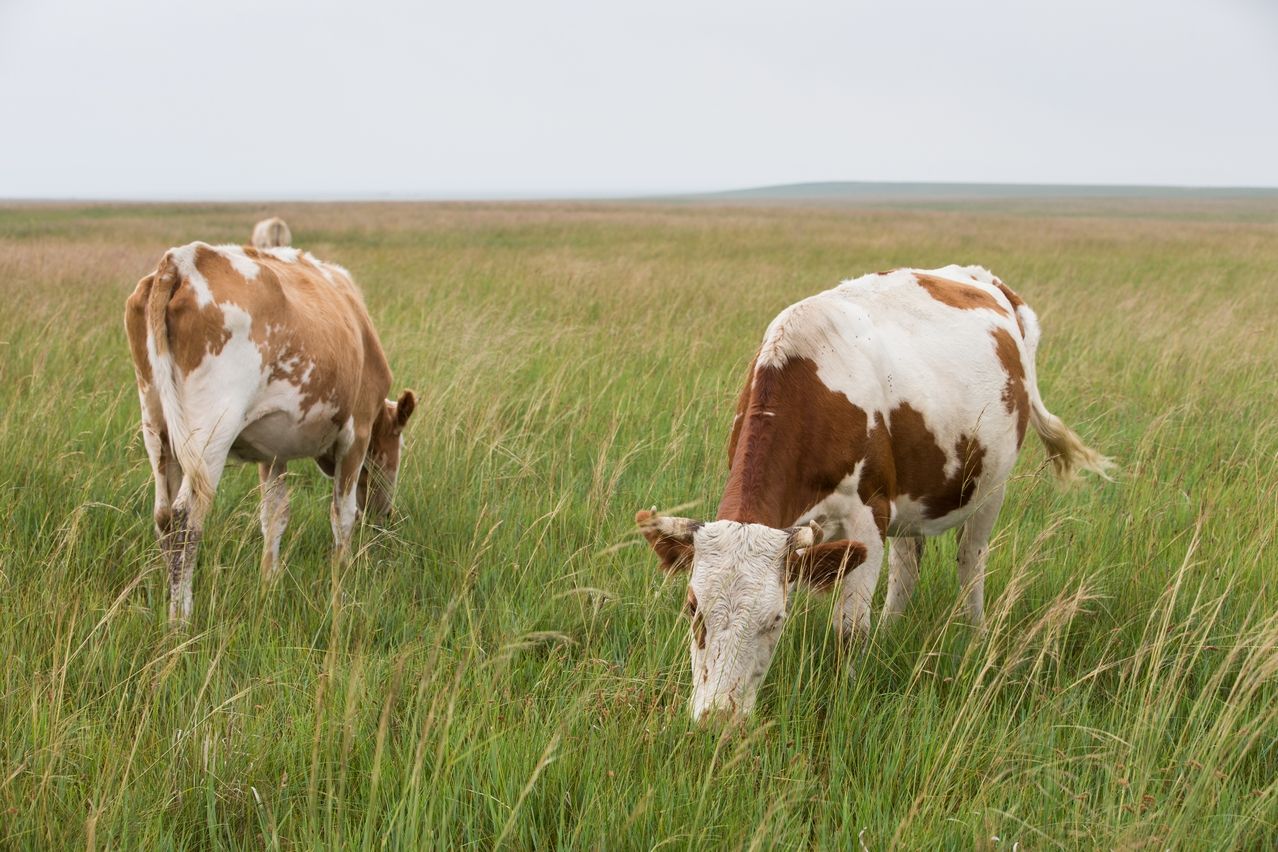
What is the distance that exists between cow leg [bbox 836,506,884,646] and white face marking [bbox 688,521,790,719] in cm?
73

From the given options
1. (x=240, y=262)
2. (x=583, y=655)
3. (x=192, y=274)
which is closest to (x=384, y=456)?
(x=240, y=262)

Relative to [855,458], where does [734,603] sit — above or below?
below

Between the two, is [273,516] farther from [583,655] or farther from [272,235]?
[272,235]

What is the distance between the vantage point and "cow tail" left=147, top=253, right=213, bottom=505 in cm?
388

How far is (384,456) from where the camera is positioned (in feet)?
17.2

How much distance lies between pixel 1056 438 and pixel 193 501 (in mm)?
4065

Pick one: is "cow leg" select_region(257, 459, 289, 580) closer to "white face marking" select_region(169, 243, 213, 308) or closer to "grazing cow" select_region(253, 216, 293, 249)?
"white face marking" select_region(169, 243, 213, 308)

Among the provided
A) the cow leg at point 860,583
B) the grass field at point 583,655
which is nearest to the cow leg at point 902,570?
the grass field at point 583,655

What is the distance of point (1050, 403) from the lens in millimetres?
7059

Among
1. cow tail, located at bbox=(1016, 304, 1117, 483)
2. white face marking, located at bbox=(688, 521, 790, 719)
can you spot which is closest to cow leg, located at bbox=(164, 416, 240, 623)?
white face marking, located at bbox=(688, 521, 790, 719)

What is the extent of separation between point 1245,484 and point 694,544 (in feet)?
13.1

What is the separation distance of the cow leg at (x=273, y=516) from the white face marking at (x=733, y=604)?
81.3 inches

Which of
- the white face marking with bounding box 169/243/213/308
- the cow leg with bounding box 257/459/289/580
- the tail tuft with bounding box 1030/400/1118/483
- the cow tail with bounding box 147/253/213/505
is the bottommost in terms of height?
the cow leg with bounding box 257/459/289/580

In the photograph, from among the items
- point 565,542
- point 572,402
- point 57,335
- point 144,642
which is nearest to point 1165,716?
point 565,542
